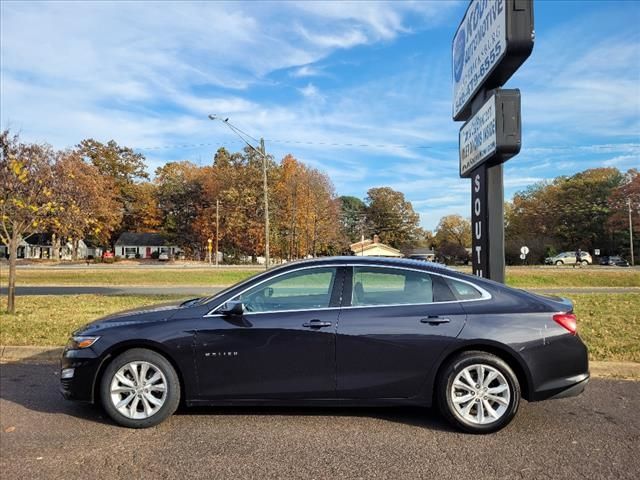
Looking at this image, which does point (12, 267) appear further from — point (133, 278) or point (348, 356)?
point (133, 278)

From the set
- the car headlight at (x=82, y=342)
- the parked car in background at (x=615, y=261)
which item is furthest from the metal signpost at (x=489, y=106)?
the parked car in background at (x=615, y=261)

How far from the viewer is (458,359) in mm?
4359

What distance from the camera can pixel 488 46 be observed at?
Result: 740 centimetres

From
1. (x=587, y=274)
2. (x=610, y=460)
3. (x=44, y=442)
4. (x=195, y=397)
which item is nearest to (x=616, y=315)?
(x=610, y=460)

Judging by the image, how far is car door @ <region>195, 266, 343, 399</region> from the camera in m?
4.41

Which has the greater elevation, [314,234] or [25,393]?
[314,234]

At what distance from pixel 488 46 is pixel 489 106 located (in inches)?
37.1

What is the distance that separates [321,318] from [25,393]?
355 centimetres

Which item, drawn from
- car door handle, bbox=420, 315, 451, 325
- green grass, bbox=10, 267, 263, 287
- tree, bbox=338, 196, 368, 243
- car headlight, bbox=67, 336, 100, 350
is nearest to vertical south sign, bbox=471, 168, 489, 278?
car door handle, bbox=420, 315, 451, 325

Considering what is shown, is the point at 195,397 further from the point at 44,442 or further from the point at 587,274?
the point at 587,274

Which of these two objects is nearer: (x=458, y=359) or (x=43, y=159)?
(x=458, y=359)

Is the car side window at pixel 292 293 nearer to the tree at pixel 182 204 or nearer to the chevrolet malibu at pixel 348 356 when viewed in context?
the chevrolet malibu at pixel 348 356

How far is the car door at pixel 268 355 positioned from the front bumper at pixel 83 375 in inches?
37.6

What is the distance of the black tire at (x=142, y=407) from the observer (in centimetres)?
443
